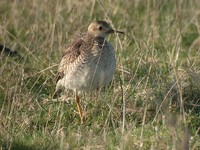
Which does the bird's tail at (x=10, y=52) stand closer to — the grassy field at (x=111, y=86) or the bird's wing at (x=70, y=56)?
the grassy field at (x=111, y=86)

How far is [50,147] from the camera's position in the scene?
562 centimetres

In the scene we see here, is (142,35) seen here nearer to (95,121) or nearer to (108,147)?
(95,121)

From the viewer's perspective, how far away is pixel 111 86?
283 inches

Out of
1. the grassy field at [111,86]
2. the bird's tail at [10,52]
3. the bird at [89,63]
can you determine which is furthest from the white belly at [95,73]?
the bird's tail at [10,52]

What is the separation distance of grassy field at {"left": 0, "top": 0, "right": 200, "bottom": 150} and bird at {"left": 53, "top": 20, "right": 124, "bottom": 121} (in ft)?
0.45

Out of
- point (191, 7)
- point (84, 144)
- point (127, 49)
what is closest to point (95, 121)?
point (84, 144)

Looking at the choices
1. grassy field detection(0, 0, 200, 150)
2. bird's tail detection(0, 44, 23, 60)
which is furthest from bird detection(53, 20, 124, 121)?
bird's tail detection(0, 44, 23, 60)

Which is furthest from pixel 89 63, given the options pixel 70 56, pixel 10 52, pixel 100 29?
pixel 10 52

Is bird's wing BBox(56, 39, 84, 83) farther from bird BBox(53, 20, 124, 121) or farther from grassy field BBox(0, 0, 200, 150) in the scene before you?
grassy field BBox(0, 0, 200, 150)

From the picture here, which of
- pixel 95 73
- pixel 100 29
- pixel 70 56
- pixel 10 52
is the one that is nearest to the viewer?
pixel 95 73

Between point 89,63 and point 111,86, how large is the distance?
60cm

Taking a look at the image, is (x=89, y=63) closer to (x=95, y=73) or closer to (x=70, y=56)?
(x=95, y=73)

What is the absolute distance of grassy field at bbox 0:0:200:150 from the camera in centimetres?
570

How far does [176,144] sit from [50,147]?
3.49ft
